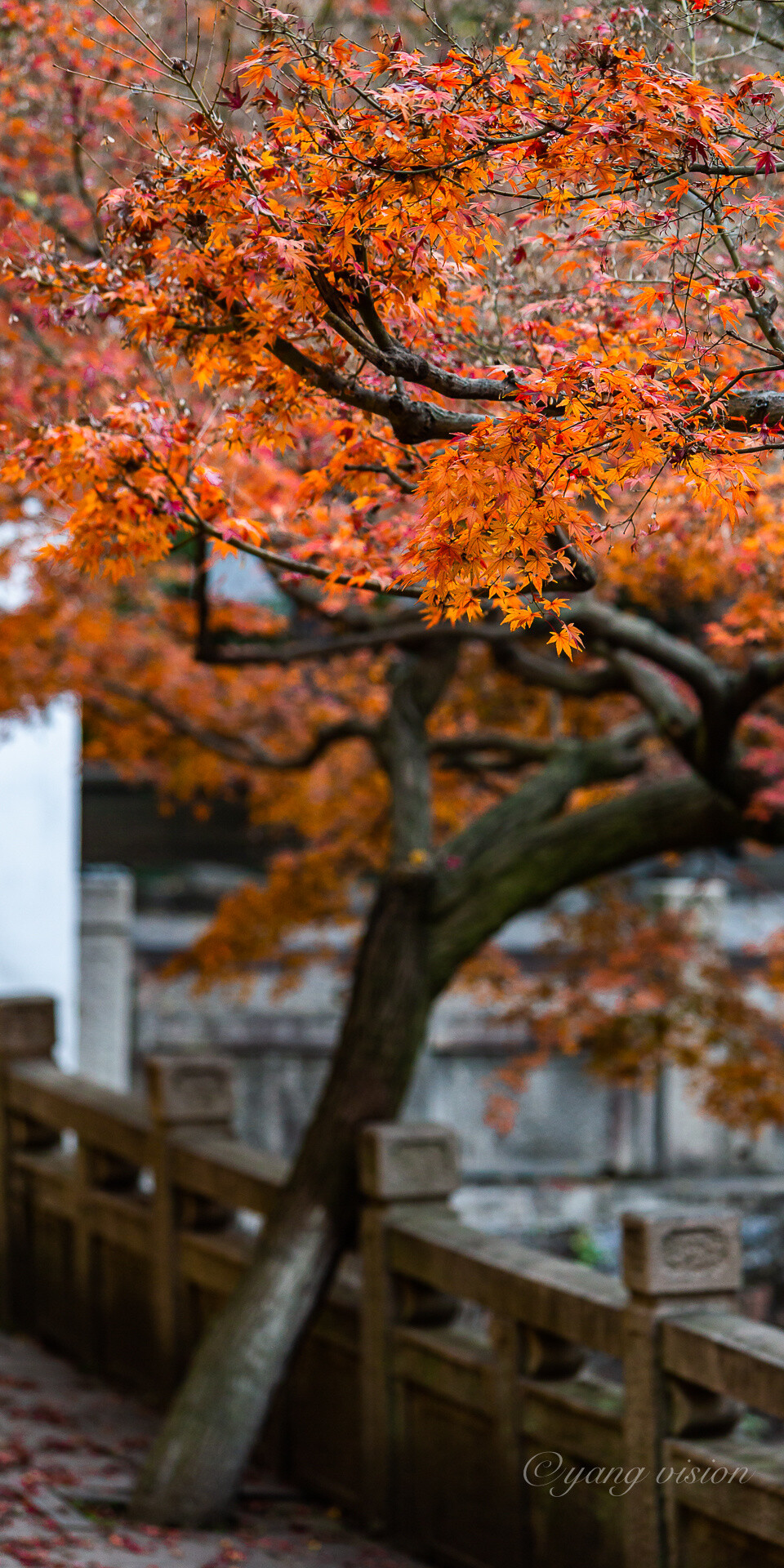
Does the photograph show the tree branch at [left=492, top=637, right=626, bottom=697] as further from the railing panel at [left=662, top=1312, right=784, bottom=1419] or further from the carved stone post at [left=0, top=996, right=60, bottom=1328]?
the carved stone post at [left=0, top=996, right=60, bottom=1328]

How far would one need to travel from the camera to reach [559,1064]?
1480cm

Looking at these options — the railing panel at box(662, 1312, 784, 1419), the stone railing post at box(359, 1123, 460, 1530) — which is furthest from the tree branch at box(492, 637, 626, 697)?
the railing panel at box(662, 1312, 784, 1419)

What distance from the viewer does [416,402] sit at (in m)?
3.86

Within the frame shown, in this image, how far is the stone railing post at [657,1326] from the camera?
5.60 m

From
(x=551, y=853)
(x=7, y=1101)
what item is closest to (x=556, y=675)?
(x=551, y=853)

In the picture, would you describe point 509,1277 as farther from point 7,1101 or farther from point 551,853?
point 7,1101

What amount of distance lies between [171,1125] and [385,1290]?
1.75 metres

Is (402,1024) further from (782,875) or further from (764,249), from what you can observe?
(782,875)

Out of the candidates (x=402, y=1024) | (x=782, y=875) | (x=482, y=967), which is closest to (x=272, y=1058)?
(x=482, y=967)

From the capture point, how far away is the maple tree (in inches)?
141

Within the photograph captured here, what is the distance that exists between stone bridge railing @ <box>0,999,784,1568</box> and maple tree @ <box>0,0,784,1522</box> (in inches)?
20.9

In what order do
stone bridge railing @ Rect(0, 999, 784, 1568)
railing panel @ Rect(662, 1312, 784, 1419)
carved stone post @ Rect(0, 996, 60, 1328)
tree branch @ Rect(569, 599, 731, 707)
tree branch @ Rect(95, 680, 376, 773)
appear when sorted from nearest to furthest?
railing panel @ Rect(662, 1312, 784, 1419), stone bridge railing @ Rect(0, 999, 784, 1568), tree branch @ Rect(569, 599, 731, 707), tree branch @ Rect(95, 680, 376, 773), carved stone post @ Rect(0, 996, 60, 1328)

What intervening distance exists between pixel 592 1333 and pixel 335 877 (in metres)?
5.01

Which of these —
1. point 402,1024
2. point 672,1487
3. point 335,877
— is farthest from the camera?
point 335,877
